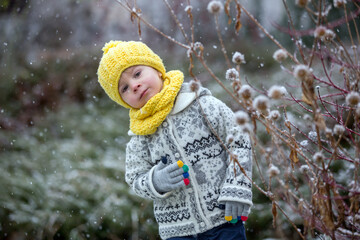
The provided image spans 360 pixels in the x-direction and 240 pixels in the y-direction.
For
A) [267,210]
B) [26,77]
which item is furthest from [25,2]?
[267,210]

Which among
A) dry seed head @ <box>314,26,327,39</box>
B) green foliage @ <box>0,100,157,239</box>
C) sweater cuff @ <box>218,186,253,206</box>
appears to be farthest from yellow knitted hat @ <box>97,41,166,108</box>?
green foliage @ <box>0,100,157,239</box>

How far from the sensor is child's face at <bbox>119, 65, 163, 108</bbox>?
71.5 inches

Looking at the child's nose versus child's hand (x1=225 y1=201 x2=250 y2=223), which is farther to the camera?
the child's nose

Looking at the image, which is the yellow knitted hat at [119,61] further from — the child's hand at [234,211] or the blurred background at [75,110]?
the blurred background at [75,110]

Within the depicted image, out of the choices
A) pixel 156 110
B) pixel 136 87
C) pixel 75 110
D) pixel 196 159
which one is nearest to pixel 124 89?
pixel 136 87

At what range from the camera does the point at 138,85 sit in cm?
181

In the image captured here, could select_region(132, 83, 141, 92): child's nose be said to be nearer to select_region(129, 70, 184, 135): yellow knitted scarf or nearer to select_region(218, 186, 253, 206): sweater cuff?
select_region(129, 70, 184, 135): yellow knitted scarf

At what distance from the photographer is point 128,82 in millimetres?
1841

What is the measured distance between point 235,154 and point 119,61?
0.70m

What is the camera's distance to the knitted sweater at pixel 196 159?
177cm

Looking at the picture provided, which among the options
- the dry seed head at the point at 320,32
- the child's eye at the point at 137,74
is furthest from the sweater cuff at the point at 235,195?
the dry seed head at the point at 320,32

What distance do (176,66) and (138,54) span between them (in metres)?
4.64

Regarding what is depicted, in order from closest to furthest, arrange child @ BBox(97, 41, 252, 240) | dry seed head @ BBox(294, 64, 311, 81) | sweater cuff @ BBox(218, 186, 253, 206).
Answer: dry seed head @ BBox(294, 64, 311, 81) < sweater cuff @ BBox(218, 186, 253, 206) < child @ BBox(97, 41, 252, 240)

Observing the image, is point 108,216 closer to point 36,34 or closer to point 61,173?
point 61,173
